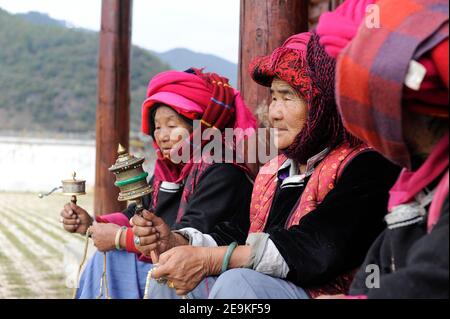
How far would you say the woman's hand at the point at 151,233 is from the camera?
8.24 ft

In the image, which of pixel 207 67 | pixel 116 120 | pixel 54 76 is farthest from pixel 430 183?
pixel 54 76

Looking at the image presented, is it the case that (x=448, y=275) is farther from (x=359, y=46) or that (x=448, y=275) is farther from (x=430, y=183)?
(x=359, y=46)

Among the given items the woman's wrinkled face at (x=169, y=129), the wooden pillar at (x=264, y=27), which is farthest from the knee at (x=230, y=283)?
the wooden pillar at (x=264, y=27)

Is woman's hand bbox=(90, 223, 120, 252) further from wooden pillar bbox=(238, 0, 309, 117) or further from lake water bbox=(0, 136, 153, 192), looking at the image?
lake water bbox=(0, 136, 153, 192)

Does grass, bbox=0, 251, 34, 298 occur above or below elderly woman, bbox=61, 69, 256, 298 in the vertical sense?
below

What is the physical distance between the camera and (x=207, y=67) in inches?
145

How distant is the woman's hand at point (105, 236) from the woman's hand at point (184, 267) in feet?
2.51

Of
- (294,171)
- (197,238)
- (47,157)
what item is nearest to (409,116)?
(294,171)

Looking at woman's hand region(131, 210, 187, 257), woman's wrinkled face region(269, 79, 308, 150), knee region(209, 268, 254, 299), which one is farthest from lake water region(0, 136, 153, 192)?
knee region(209, 268, 254, 299)

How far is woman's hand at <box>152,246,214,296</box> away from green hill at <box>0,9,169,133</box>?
45626 millimetres

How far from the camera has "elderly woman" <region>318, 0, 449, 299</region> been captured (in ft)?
5.00

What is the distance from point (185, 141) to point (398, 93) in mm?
1911

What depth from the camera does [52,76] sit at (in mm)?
59219

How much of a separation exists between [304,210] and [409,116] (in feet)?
2.89
